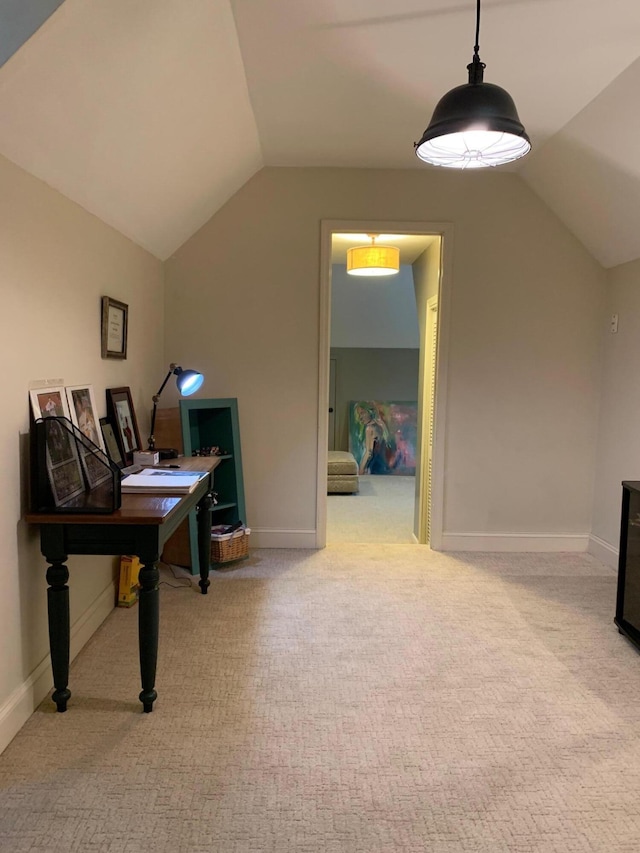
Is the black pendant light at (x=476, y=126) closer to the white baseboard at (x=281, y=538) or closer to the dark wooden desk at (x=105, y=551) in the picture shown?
the dark wooden desk at (x=105, y=551)

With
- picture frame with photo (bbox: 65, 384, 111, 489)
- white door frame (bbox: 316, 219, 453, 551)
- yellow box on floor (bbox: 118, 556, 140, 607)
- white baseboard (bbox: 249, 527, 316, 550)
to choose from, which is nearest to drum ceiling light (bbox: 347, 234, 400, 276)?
white door frame (bbox: 316, 219, 453, 551)

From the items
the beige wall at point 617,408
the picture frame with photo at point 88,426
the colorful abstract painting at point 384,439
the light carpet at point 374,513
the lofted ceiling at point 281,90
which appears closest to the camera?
the lofted ceiling at point 281,90

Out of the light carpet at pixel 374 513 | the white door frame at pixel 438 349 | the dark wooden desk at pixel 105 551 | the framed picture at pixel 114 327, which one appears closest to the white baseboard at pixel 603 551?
the white door frame at pixel 438 349

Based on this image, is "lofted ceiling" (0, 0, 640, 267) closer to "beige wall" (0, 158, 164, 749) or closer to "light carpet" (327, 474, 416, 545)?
"beige wall" (0, 158, 164, 749)

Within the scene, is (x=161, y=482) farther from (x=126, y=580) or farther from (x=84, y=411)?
(x=126, y=580)

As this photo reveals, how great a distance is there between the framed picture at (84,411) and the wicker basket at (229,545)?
3.64 ft

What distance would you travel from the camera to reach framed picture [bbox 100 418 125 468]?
278 centimetres

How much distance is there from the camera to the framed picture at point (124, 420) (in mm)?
2902

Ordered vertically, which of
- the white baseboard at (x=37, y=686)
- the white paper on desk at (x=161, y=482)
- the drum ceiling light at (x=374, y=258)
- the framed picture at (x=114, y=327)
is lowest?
the white baseboard at (x=37, y=686)

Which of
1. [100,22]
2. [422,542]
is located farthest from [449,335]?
[100,22]

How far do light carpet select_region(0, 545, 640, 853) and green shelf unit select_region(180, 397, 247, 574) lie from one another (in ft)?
2.16

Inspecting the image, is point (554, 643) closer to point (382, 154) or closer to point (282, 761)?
point (282, 761)

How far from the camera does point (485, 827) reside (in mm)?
1672

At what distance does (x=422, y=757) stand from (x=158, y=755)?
0.85 m
